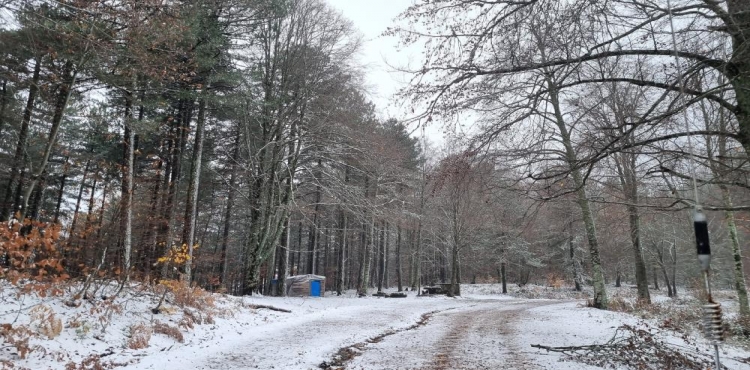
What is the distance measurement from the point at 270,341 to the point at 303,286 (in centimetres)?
1428

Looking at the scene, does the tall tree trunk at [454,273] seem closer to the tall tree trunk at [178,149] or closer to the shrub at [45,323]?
the tall tree trunk at [178,149]

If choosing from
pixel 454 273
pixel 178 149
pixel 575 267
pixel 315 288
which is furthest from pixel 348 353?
pixel 575 267

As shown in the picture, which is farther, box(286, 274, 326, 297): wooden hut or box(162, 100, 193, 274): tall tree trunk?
box(286, 274, 326, 297): wooden hut

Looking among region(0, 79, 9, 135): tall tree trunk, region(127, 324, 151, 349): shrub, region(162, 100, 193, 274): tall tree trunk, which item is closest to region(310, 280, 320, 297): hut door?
region(162, 100, 193, 274): tall tree trunk

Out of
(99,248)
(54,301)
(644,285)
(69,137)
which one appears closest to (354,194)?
(99,248)

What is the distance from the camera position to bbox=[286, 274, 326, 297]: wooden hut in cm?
2162

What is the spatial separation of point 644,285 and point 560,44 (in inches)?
609

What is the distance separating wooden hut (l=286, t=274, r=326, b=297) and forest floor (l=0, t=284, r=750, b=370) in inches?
434

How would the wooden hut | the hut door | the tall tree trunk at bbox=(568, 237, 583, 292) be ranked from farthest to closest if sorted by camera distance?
the tall tree trunk at bbox=(568, 237, 583, 292)
the hut door
the wooden hut

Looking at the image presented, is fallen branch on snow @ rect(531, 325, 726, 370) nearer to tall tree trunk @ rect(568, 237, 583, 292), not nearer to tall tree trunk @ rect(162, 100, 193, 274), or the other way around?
tall tree trunk @ rect(162, 100, 193, 274)

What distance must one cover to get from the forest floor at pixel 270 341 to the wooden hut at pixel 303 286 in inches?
434

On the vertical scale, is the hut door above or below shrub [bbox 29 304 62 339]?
below

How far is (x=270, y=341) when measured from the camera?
7898 millimetres

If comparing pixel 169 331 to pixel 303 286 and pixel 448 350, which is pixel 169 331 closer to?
pixel 448 350
